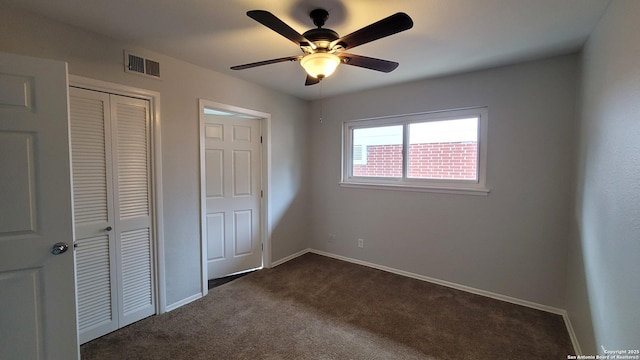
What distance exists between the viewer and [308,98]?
383cm

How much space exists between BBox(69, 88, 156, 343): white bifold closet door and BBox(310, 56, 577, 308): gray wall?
251cm

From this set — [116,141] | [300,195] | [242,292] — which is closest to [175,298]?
[242,292]

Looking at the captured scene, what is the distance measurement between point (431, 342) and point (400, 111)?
242 cm

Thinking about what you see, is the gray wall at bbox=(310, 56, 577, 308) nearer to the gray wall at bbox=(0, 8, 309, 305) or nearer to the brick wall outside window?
the brick wall outside window

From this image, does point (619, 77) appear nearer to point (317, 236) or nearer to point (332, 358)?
point (332, 358)

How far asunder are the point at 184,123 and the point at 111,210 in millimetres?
975

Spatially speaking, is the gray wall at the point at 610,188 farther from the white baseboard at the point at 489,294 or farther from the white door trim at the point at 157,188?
the white door trim at the point at 157,188

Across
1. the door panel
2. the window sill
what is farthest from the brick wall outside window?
the door panel

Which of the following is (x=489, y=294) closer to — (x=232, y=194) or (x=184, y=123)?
(x=232, y=194)

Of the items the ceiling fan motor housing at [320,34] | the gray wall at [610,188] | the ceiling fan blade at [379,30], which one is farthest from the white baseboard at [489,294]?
the ceiling fan motor housing at [320,34]

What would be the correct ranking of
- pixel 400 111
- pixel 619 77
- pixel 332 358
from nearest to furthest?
pixel 619 77 < pixel 332 358 < pixel 400 111

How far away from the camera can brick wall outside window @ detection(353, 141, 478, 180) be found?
9.31ft

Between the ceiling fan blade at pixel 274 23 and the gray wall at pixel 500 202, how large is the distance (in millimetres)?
2013

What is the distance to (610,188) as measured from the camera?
1.44m
